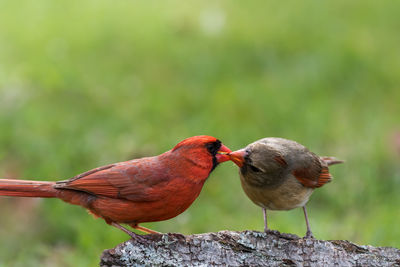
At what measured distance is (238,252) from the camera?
12.5 ft

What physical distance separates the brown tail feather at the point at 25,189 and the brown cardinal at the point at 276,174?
4.24 ft

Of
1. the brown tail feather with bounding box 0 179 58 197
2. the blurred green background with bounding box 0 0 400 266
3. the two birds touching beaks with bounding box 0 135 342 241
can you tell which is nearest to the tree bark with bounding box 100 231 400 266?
the two birds touching beaks with bounding box 0 135 342 241

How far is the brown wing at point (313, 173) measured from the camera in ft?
15.6

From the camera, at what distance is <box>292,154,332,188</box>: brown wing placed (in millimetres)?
4770

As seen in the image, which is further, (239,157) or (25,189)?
(239,157)

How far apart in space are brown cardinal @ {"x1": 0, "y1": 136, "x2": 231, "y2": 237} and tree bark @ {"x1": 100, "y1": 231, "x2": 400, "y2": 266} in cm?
17

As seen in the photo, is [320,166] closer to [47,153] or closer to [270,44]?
[47,153]

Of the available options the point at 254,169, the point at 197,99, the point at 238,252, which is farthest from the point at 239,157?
the point at 197,99

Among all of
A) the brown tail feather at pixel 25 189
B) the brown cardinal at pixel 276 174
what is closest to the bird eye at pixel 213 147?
the brown cardinal at pixel 276 174

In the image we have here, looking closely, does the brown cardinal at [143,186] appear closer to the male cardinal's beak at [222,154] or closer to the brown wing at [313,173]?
the male cardinal's beak at [222,154]

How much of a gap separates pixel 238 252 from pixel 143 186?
2.43 ft

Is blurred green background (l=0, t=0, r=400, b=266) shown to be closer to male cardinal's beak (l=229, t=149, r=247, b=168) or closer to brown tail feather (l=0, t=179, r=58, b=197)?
brown tail feather (l=0, t=179, r=58, b=197)

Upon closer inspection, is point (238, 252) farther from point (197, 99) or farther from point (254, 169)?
point (197, 99)

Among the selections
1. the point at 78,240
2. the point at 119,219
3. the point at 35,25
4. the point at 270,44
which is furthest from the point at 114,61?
the point at 119,219
